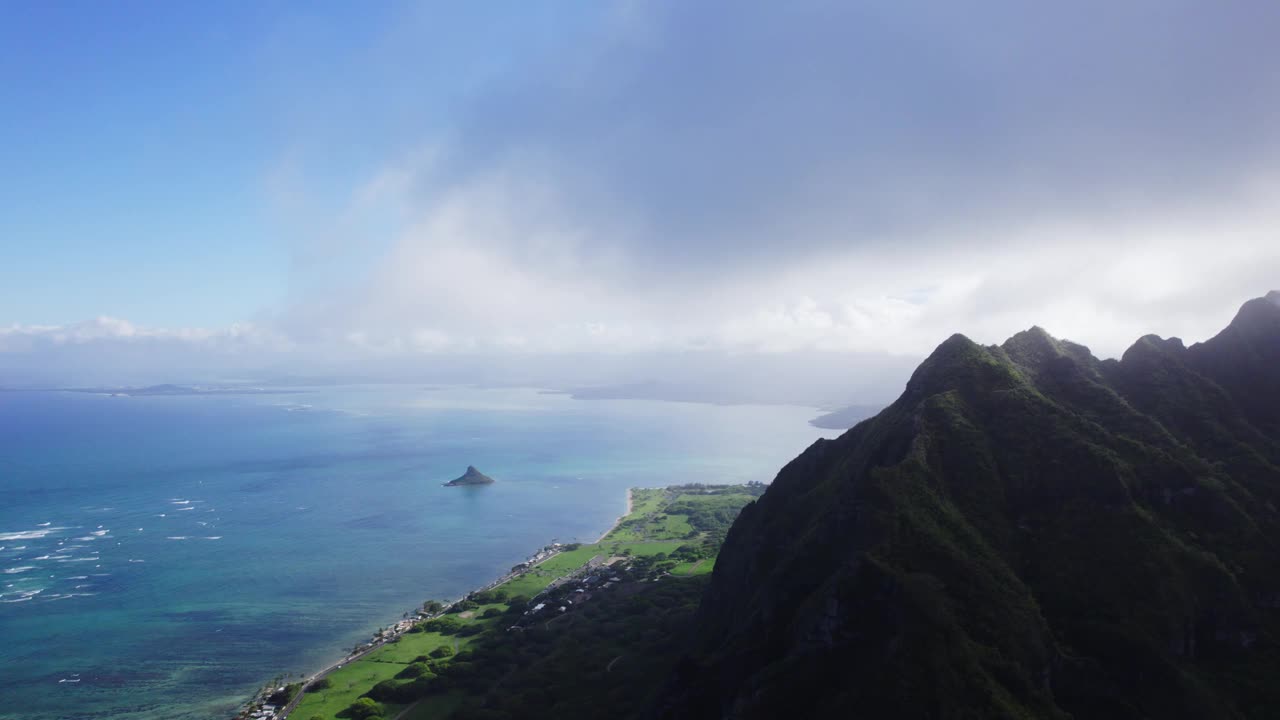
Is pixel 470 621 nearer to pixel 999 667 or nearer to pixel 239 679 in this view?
pixel 239 679

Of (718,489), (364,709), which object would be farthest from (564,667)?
(718,489)

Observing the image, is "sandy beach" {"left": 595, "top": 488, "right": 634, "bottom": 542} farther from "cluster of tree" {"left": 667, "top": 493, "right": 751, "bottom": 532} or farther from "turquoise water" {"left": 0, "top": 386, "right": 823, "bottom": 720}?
"cluster of tree" {"left": 667, "top": 493, "right": 751, "bottom": 532}

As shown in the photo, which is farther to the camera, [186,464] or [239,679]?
[186,464]

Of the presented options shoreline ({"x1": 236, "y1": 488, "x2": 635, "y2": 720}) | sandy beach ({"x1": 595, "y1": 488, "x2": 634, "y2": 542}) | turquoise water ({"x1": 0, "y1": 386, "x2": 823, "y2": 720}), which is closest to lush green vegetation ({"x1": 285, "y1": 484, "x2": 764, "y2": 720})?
shoreline ({"x1": 236, "y1": 488, "x2": 635, "y2": 720})

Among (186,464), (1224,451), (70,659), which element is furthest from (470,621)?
(186,464)

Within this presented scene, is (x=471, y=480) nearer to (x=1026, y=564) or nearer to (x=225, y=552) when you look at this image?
(x=225, y=552)

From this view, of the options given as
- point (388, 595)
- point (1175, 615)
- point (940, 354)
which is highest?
point (940, 354)
